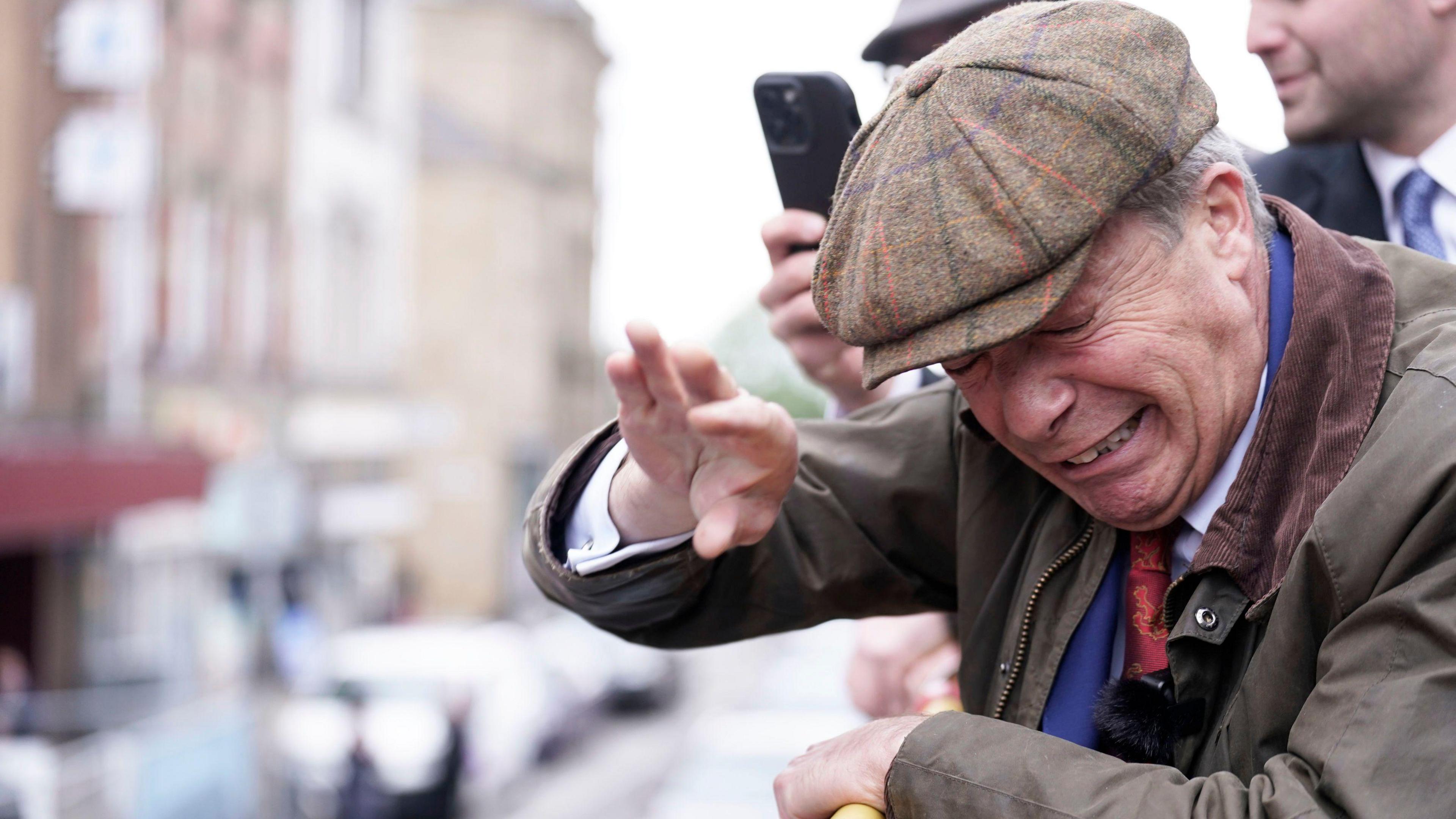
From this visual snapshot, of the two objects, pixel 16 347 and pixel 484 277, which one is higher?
pixel 16 347

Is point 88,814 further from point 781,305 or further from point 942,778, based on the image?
point 942,778

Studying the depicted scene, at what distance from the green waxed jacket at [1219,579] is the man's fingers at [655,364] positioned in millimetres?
388

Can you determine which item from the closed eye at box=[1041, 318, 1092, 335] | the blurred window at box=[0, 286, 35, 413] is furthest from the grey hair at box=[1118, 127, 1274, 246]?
the blurred window at box=[0, 286, 35, 413]

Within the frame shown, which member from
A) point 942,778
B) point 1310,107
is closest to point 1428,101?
point 1310,107

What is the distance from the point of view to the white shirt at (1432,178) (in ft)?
7.11

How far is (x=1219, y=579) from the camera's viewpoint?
156 cm

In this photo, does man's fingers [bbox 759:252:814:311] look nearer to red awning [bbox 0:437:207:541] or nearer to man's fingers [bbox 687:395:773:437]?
man's fingers [bbox 687:395:773:437]

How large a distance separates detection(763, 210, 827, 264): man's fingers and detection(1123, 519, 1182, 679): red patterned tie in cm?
75

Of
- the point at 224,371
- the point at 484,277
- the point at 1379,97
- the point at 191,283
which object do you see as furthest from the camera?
the point at 484,277

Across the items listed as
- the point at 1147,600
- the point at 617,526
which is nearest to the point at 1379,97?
the point at 1147,600

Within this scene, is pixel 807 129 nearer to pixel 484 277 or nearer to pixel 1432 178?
pixel 1432 178

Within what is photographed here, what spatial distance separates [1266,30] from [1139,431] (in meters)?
0.99

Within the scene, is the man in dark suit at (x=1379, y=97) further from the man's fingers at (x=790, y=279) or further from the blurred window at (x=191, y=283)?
the blurred window at (x=191, y=283)

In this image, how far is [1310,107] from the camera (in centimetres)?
223
